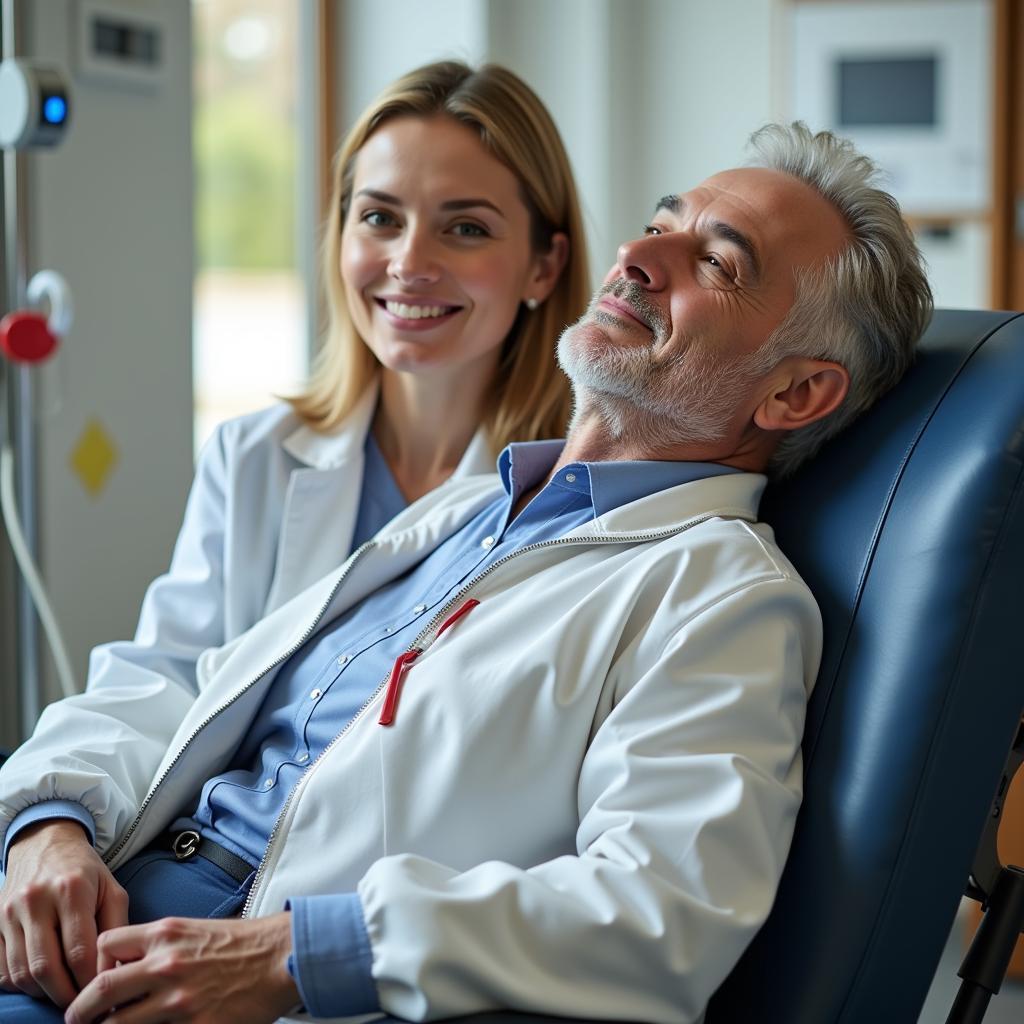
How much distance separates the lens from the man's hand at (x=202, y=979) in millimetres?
1145

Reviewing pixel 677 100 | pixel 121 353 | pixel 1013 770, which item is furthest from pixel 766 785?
pixel 677 100

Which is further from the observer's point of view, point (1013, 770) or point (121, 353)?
point (121, 353)

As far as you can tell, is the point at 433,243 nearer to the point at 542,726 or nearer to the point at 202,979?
the point at 542,726

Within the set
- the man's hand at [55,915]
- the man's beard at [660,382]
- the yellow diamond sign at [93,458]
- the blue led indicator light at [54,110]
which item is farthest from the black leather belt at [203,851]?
the yellow diamond sign at [93,458]

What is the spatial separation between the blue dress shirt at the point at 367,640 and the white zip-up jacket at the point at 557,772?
34 millimetres

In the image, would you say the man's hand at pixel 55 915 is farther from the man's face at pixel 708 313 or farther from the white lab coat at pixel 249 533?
the man's face at pixel 708 313

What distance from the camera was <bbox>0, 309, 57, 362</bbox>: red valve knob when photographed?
2059mm

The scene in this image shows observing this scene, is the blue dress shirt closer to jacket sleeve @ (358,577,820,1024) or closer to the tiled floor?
jacket sleeve @ (358,577,820,1024)

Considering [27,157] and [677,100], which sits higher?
[677,100]

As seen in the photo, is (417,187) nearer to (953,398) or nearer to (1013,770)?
(953,398)

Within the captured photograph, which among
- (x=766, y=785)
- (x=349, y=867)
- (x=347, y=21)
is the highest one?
(x=347, y=21)

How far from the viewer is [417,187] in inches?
75.7

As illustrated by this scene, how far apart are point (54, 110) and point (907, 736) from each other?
147 cm

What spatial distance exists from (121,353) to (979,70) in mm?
2497
